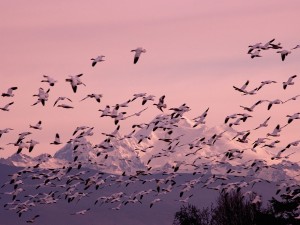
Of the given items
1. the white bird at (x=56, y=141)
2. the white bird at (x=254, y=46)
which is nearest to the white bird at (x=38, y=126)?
the white bird at (x=56, y=141)

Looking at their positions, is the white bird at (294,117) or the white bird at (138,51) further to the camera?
the white bird at (294,117)

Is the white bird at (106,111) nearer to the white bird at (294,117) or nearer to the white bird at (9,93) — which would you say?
the white bird at (9,93)

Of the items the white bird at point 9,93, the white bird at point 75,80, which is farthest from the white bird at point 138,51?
the white bird at point 9,93

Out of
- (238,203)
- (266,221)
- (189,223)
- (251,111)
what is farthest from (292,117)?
(189,223)

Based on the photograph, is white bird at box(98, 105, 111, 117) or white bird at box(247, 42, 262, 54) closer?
white bird at box(247, 42, 262, 54)

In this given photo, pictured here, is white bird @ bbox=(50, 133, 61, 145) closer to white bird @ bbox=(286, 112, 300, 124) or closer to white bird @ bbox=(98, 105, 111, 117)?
white bird @ bbox=(98, 105, 111, 117)

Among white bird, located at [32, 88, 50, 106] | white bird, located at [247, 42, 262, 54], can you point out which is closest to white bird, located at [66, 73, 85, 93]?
white bird, located at [32, 88, 50, 106]

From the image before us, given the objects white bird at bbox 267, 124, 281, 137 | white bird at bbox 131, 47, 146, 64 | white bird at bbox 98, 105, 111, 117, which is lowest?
white bird at bbox 267, 124, 281, 137

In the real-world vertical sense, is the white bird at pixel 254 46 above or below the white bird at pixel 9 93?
above

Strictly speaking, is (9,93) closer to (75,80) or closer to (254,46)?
(75,80)

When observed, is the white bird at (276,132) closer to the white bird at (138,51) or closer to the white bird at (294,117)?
the white bird at (294,117)

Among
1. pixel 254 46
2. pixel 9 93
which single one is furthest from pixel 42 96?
pixel 254 46

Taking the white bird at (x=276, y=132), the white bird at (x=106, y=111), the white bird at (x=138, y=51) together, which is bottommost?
the white bird at (x=276, y=132)

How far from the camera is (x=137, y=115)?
184 ft
